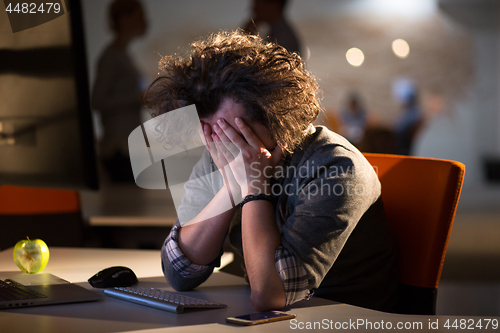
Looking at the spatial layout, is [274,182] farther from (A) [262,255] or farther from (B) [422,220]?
(B) [422,220]

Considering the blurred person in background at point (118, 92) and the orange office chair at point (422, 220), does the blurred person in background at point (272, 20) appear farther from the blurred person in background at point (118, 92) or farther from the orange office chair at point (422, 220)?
the orange office chair at point (422, 220)

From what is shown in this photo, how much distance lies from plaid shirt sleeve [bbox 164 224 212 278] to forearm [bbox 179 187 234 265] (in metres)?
0.02

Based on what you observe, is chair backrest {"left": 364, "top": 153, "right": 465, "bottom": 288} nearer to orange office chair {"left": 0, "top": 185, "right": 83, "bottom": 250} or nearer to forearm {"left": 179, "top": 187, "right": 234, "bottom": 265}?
forearm {"left": 179, "top": 187, "right": 234, "bottom": 265}

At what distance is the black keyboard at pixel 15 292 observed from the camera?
856 millimetres

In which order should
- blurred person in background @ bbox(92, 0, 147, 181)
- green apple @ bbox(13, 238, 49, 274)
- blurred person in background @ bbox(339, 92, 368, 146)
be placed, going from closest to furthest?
1. green apple @ bbox(13, 238, 49, 274)
2. blurred person in background @ bbox(92, 0, 147, 181)
3. blurred person in background @ bbox(339, 92, 368, 146)

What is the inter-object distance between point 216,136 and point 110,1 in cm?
309

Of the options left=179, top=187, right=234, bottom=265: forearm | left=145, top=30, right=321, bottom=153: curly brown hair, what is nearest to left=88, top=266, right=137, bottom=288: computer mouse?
left=179, top=187, right=234, bottom=265: forearm

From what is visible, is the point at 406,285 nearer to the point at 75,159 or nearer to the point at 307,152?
the point at 307,152

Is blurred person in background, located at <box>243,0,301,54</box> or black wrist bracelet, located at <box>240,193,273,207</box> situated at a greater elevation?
blurred person in background, located at <box>243,0,301,54</box>

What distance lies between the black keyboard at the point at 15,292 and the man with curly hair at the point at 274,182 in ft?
0.90

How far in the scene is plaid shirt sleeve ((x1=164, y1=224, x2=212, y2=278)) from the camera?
986 millimetres

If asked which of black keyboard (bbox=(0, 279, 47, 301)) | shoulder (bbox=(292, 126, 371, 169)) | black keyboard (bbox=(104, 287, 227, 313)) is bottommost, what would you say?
black keyboard (bbox=(104, 287, 227, 313))

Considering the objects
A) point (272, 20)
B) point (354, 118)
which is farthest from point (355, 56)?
point (272, 20)

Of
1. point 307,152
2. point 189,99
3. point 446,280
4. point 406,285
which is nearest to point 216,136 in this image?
point 189,99
